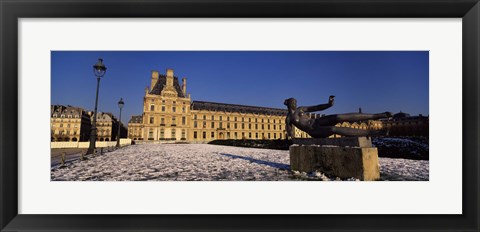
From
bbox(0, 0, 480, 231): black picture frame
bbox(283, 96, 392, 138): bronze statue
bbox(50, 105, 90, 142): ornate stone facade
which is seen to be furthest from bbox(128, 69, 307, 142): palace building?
bbox(0, 0, 480, 231): black picture frame

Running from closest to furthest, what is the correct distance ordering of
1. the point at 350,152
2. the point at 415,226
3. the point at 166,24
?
the point at 415,226 → the point at 166,24 → the point at 350,152

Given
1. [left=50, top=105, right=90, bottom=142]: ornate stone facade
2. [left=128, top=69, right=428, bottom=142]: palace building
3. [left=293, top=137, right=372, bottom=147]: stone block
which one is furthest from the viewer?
[left=128, top=69, right=428, bottom=142]: palace building

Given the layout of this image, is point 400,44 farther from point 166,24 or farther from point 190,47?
point 166,24

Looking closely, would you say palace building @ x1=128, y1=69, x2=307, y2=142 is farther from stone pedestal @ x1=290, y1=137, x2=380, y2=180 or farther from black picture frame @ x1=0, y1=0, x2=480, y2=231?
black picture frame @ x1=0, y1=0, x2=480, y2=231

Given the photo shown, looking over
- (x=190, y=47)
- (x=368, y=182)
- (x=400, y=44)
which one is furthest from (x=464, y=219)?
(x=190, y=47)

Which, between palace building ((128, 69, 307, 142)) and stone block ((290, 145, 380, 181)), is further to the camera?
palace building ((128, 69, 307, 142))

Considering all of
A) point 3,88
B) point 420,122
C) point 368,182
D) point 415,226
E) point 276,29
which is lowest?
point 415,226

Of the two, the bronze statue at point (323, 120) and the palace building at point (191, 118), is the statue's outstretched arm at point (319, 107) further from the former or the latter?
the palace building at point (191, 118)
